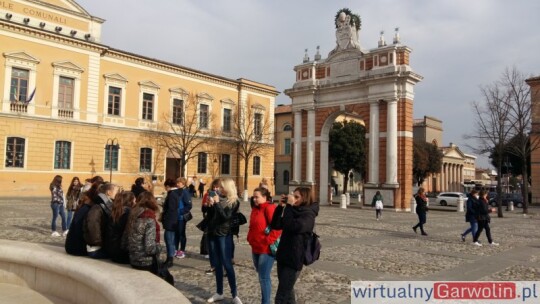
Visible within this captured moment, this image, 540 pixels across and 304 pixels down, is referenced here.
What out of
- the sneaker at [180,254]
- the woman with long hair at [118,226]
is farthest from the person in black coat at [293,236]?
the sneaker at [180,254]

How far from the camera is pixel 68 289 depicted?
5.61 metres

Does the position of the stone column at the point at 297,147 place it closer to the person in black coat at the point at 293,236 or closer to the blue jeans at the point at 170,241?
the blue jeans at the point at 170,241

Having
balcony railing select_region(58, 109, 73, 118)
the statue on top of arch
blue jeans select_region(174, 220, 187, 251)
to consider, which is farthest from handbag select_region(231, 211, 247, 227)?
balcony railing select_region(58, 109, 73, 118)

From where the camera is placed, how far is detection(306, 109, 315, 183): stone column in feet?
107

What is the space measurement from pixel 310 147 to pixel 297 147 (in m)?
1.33

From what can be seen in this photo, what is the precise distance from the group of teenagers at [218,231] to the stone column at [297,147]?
26.8 metres

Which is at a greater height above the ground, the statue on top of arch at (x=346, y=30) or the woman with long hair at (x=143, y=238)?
the statue on top of arch at (x=346, y=30)

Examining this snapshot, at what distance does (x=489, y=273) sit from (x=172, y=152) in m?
31.1

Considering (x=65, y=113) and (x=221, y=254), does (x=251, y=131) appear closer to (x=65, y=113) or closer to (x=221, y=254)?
(x=65, y=113)

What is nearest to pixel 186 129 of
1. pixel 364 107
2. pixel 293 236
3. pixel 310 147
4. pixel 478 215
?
pixel 310 147

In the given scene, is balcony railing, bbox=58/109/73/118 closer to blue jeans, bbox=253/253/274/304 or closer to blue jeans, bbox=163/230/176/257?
blue jeans, bbox=163/230/176/257

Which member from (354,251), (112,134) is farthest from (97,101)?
(354,251)

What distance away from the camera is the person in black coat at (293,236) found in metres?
4.74

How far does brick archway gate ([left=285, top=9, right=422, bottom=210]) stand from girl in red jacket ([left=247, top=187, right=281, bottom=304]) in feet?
78.0
